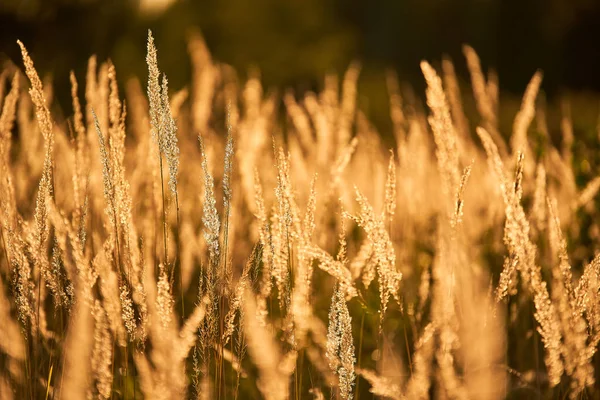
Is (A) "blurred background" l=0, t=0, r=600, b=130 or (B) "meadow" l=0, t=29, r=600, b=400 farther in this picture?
(A) "blurred background" l=0, t=0, r=600, b=130

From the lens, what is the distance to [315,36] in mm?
14828

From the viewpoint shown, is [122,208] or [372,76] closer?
[122,208]

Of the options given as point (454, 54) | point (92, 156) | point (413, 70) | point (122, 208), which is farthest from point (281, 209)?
point (454, 54)

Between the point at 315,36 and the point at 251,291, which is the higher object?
the point at 315,36

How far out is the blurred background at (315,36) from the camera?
8.80 m

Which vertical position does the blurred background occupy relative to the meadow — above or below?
above

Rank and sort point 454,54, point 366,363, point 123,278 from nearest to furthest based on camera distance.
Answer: point 123,278 → point 366,363 → point 454,54

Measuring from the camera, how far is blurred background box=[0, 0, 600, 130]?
880 centimetres

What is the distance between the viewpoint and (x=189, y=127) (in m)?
4.12

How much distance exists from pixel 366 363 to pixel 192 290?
792 millimetres

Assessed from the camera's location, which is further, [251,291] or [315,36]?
[315,36]

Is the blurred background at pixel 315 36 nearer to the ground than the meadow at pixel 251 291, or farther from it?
farther from it

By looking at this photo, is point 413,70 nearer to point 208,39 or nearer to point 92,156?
point 208,39

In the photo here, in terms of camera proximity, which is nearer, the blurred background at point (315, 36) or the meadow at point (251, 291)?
the meadow at point (251, 291)
